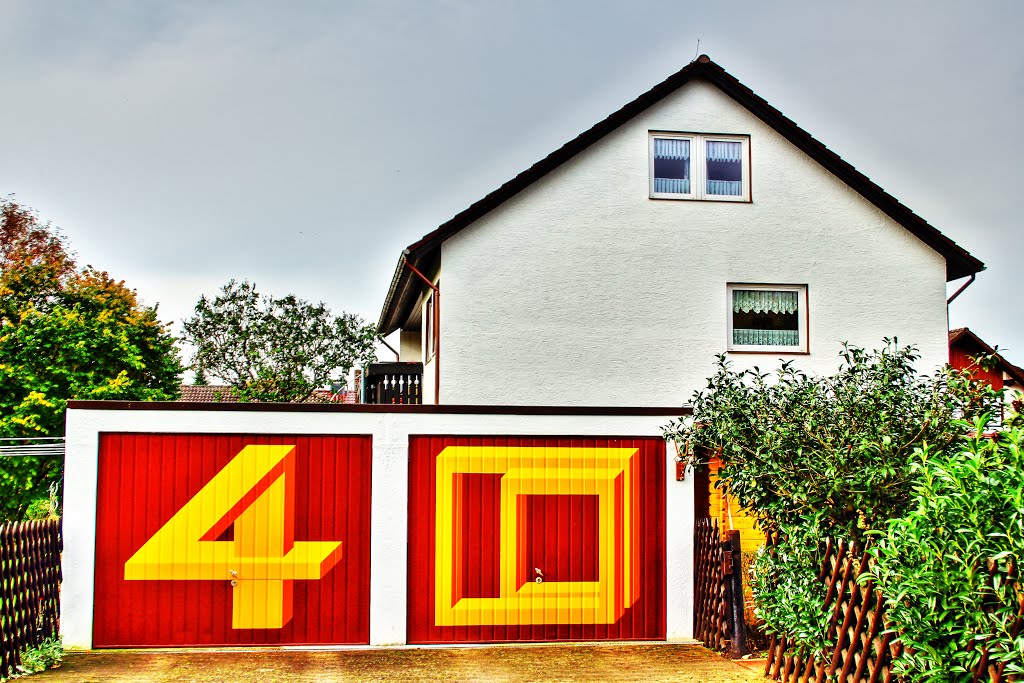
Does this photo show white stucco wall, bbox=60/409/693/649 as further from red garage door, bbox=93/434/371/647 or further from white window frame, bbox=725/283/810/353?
white window frame, bbox=725/283/810/353

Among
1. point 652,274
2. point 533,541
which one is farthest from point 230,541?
point 652,274

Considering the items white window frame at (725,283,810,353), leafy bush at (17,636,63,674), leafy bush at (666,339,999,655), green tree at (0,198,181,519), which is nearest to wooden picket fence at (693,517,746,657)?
leafy bush at (666,339,999,655)

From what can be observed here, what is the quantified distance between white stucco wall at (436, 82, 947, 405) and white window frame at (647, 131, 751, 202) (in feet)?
0.40

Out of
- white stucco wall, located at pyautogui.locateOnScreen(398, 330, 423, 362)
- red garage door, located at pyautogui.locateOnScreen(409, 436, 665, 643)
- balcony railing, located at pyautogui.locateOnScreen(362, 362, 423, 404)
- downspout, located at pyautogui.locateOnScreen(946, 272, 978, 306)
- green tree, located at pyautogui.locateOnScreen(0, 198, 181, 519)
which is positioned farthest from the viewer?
green tree, located at pyautogui.locateOnScreen(0, 198, 181, 519)

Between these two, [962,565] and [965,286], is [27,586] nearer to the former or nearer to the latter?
[962,565]

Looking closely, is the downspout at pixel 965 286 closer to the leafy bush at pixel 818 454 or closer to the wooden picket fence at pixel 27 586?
the leafy bush at pixel 818 454

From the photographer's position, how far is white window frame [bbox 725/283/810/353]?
17594mm

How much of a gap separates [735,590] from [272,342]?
86.7ft

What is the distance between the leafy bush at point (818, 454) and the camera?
866 centimetres

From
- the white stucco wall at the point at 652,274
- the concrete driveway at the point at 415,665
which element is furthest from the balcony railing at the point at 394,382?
the concrete driveway at the point at 415,665

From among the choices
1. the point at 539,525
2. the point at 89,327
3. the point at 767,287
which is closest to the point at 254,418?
the point at 539,525

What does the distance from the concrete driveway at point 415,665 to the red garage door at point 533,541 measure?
31 cm

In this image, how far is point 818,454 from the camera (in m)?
9.03

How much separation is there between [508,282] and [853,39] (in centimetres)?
741
